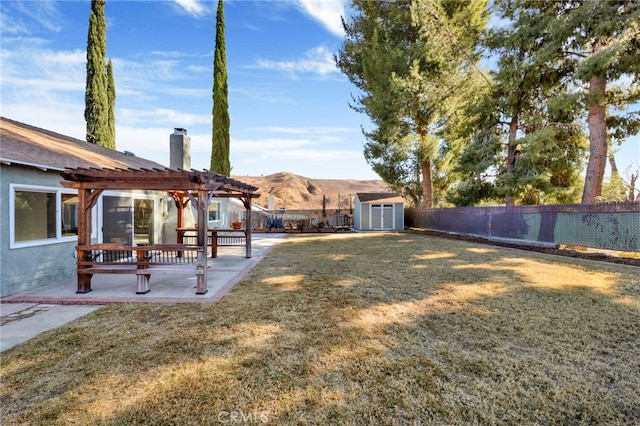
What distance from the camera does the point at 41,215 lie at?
224 inches

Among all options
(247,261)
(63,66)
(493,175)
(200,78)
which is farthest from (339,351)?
(200,78)

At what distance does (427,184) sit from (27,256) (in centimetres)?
1919

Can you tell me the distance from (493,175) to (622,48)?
678 cm

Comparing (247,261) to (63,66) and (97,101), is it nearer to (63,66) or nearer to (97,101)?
(63,66)

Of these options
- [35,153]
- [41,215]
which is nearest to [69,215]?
[41,215]

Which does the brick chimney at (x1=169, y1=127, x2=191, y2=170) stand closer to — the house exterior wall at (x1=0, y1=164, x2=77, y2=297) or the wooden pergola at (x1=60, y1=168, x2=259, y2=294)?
the house exterior wall at (x1=0, y1=164, x2=77, y2=297)

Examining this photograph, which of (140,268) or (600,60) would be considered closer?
(140,268)

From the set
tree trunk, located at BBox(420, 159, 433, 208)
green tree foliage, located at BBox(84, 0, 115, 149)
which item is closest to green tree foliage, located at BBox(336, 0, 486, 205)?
tree trunk, located at BBox(420, 159, 433, 208)

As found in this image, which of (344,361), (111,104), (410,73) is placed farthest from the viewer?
(111,104)

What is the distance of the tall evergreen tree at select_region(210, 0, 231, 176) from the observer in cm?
2047

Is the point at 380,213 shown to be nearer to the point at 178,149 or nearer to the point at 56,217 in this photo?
the point at 178,149

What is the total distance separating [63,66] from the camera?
542 inches

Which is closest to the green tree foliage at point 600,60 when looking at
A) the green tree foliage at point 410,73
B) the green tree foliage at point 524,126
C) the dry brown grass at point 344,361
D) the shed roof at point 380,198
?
the green tree foliage at point 524,126

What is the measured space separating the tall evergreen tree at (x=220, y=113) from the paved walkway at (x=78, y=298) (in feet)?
48.9
